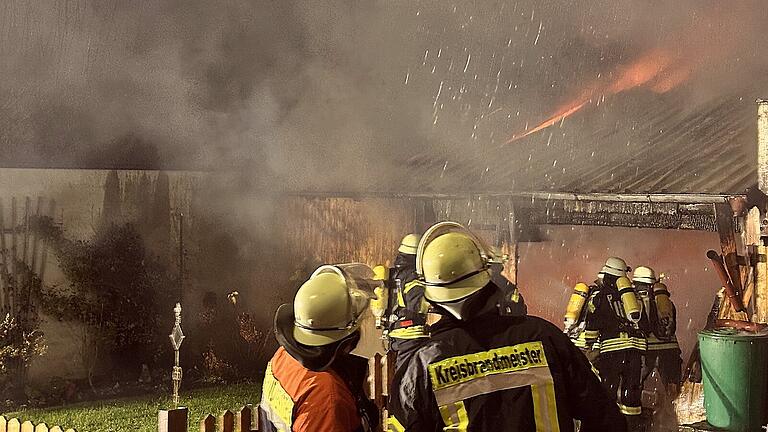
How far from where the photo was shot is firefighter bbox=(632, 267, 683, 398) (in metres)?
5.53

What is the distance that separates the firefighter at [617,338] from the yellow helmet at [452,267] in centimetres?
297

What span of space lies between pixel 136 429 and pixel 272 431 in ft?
12.5

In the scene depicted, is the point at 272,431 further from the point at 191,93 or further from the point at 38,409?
the point at 191,93

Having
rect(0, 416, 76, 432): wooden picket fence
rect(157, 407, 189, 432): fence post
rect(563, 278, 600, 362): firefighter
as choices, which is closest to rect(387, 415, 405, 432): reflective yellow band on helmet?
rect(157, 407, 189, 432): fence post

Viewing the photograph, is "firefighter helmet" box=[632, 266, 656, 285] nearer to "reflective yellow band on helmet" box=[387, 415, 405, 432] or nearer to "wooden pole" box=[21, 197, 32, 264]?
"reflective yellow band on helmet" box=[387, 415, 405, 432]

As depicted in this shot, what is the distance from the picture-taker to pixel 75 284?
7203 millimetres

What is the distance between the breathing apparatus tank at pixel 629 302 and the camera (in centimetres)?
531

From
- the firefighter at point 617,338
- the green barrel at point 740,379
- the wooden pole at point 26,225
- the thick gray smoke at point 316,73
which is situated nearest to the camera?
the green barrel at point 740,379

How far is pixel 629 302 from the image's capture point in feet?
17.5

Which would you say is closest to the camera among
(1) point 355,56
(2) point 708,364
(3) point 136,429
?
(2) point 708,364

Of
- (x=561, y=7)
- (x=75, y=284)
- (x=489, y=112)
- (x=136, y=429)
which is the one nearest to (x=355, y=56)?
(x=489, y=112)

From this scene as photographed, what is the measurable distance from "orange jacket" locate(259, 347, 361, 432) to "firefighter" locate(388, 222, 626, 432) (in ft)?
0.43

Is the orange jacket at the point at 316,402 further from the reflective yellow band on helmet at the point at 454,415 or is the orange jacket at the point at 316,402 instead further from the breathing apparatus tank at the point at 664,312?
the breathing apparatus tank at the point at 664,312

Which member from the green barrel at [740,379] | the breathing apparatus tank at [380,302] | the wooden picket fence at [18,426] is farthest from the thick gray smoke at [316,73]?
the wooden picket fence at [18,426]
